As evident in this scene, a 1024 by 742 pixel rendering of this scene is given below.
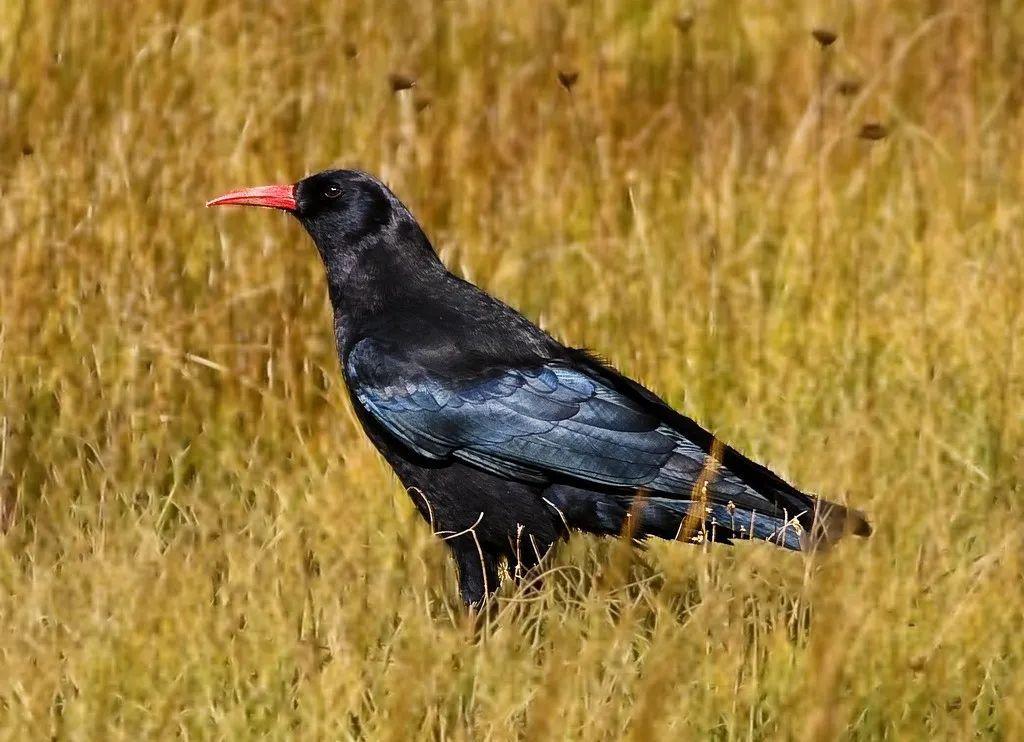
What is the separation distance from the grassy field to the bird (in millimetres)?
116

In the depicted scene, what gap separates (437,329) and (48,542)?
3.05 ft

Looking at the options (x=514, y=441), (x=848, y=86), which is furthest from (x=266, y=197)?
(x=848, y=86)

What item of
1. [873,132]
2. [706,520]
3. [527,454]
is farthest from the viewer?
[873,132]

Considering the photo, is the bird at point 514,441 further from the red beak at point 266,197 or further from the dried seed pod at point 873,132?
the dried seed pod at point 873,132

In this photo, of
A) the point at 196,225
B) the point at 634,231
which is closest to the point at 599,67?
the point at 634,231

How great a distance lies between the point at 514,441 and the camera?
3533mm

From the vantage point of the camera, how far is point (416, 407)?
358 cm

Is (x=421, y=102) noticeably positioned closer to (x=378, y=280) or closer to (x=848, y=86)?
(x=378, y=280)

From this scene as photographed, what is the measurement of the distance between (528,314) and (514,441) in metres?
0.92

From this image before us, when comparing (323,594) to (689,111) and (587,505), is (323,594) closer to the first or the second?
(587,505)

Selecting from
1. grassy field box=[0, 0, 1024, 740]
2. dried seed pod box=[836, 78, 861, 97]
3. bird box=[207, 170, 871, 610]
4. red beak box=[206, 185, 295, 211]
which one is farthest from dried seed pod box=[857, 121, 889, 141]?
red beak box=[206, 185, 295, 211]

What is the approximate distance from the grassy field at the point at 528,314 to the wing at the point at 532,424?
0.66 feet

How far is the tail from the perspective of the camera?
3.15m

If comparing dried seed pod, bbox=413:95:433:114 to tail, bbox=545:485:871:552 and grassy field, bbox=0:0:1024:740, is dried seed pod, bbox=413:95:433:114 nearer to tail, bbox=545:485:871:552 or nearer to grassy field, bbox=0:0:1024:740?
grassy field, bbox=0:0:1024:740
